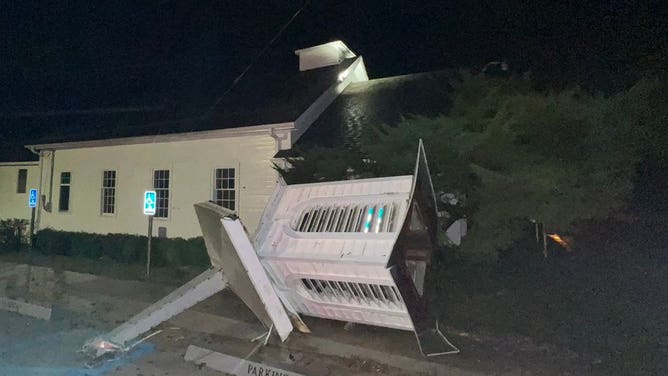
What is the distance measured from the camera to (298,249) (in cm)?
565

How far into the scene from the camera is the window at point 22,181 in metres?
19.5

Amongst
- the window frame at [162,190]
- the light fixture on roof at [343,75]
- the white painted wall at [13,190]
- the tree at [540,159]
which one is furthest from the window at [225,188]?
the white painted wall at [13,190]

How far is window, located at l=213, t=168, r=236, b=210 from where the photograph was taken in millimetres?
13070

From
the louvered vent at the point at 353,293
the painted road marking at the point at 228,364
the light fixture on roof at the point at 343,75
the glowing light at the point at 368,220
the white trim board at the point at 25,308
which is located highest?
the light fixture on roof at the point at 343,75

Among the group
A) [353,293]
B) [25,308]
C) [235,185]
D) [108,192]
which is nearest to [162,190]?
[108,192]

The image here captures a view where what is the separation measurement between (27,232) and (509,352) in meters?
18.7

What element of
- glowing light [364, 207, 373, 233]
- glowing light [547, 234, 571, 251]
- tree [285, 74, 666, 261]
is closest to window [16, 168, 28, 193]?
tree [285, 74, 666, 261]

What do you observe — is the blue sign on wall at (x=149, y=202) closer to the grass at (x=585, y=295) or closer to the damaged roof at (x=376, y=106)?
the damaged roof at (x=376, y=106)

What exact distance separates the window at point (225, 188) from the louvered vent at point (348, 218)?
296 inches

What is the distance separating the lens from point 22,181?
19.6 m

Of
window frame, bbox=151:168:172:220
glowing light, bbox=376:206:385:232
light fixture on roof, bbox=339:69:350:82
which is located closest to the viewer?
glowing light, bbox=376:206:385:232

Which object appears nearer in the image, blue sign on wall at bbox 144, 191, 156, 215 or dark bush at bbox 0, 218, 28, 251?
blue sign on wall at bbox 144, 191, 156, 215

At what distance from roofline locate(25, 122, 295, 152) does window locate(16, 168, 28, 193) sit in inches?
127

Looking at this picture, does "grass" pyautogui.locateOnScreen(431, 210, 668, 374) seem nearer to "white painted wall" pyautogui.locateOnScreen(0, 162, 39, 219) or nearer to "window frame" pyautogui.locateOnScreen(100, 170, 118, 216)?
"window frame" pyautogui.locateOnScreen(100, 170, 118, 216)
